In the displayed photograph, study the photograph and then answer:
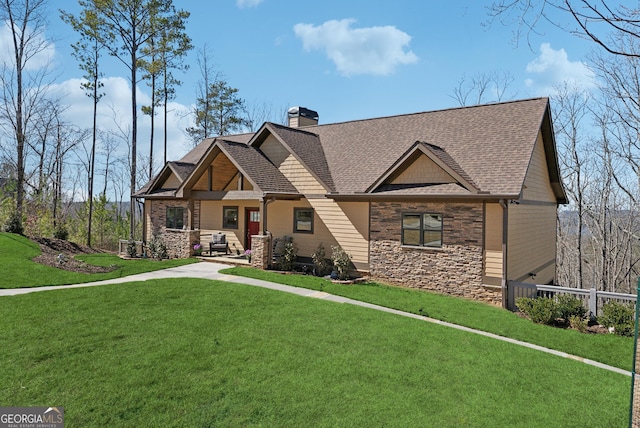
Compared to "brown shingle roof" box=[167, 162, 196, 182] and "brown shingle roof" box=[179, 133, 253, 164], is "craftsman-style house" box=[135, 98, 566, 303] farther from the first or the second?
"brown shingle roof" box=[179, 133, 253, 164]

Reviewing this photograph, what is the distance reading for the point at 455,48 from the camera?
9.21 m

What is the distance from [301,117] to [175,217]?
9.19 metres

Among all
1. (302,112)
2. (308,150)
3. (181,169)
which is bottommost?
(181,169)

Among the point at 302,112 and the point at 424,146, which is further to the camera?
the point at 302,112

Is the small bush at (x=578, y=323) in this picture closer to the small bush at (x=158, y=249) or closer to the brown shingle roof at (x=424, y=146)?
the brown shingle roof at (x=424, y=146)

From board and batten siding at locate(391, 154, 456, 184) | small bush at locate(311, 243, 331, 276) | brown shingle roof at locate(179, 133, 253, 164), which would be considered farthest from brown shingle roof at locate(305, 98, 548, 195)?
brown shingle roof at locate(179, 133, 253, 164)

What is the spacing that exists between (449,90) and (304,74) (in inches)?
524

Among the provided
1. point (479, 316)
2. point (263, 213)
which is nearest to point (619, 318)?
point (479, 316)

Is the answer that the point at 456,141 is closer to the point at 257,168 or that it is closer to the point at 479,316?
the point at 479,316

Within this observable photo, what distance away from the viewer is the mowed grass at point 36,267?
12734mm

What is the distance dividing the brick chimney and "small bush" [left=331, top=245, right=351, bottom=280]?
10.4 m

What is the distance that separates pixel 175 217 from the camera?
20422 mm

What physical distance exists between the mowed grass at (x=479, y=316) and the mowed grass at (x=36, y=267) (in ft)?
14.2

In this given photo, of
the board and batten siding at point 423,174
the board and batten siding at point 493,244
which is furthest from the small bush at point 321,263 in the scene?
the board and batten siding at point 493,244
